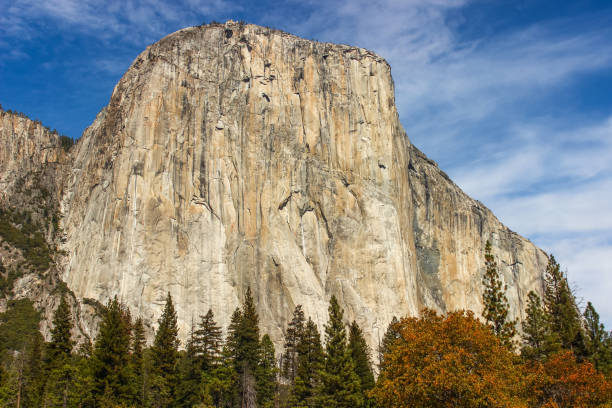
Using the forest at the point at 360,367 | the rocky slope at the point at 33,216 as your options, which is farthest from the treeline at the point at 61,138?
the forest at the point at 360,367

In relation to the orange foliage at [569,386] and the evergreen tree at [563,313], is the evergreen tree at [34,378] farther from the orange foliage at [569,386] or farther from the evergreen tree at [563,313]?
the evergreen tree at [563,313]

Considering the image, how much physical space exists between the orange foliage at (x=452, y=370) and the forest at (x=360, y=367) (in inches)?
2.0

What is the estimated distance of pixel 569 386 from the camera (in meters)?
35.8

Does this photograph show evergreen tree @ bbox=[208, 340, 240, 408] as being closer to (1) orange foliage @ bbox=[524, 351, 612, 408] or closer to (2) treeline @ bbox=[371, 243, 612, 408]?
(2) treeline @ bbox=[371, 243, 612, 408]

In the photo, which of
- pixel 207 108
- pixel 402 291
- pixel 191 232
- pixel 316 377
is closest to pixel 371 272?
pixel 402 291

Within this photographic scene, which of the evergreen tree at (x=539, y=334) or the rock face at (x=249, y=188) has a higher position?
the rock face at (x=249, y=188)

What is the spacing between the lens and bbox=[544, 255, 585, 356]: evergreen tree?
53.8 metres

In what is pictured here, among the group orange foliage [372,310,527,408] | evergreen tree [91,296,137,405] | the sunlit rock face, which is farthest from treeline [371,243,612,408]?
the sunlit rock face

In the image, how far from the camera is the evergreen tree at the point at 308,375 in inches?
1982

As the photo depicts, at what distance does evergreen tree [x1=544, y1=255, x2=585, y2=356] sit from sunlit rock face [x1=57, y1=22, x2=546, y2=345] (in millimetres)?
37005

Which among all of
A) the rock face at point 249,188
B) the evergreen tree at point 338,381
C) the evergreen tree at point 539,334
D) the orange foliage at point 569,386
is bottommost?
the orange foliage at point 569,386

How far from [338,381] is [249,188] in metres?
53.7

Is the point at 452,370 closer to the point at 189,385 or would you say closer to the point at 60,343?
the point at 189,385

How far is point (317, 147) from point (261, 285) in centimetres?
2467
